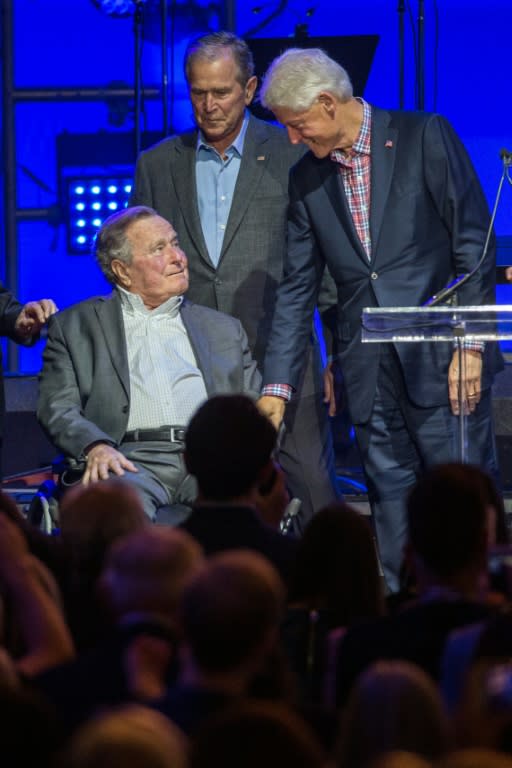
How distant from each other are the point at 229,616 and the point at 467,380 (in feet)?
7.52

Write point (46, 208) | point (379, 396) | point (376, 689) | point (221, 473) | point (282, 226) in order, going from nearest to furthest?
1. point (376, 689)
2. point (221, 473)
3. point (379, 396)
4. point (282, 226)
5. point (46, 208)

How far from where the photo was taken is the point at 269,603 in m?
1.64

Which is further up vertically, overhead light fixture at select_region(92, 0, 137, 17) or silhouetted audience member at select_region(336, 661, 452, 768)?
overhead light fixture at select_region(92, 0, 137, 17)

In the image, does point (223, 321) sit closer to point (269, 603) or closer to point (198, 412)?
point (198, 412)

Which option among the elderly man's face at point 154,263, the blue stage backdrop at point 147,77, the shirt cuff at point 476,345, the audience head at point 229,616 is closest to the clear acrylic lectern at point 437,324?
the shirt cuff at point 476,345

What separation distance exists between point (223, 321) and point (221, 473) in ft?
5.75

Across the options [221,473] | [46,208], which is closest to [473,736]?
[221,473]

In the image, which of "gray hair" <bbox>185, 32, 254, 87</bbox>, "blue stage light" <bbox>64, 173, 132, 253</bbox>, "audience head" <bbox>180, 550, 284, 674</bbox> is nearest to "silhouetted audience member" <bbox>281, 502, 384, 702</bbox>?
"audience head" <bbox>180, 550, 284, 674</bbox>

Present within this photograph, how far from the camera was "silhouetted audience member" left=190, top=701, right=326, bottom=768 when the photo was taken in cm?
137

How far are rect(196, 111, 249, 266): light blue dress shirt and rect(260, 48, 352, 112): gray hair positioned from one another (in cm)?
65

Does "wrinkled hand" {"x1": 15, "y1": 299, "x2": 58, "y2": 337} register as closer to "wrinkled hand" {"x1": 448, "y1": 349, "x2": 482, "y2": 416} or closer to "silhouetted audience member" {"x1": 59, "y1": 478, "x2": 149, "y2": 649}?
"wrinkled hand" {"x1": 448, "y1": 349, "x2": 482, "y2": 416}

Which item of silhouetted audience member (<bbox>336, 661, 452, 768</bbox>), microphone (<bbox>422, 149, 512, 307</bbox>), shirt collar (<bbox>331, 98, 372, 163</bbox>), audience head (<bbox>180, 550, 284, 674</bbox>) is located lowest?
silhouetted audience member (<bbox>336, 661, 452, 768</bbox>)

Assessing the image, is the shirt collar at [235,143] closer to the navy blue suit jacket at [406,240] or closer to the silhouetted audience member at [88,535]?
the navy blue suit jacket at [406,240]

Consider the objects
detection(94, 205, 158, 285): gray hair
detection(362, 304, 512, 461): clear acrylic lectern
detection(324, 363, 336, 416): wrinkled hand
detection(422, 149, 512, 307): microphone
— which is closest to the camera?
detection(362, 304, 512, 461): clear acrylic lectern
